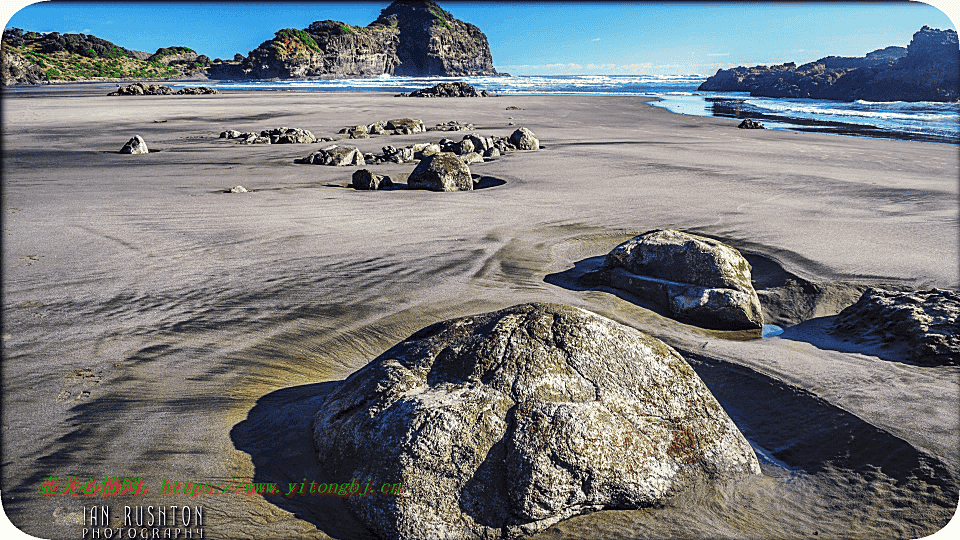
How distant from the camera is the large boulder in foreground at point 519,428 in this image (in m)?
2.05

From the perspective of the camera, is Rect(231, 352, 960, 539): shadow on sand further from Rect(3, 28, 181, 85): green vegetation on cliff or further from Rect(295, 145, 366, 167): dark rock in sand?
Rect(3, 28, 181, 85): green vegetation on cliff

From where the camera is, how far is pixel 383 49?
354 ft

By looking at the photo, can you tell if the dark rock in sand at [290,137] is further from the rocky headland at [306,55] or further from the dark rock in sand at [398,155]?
the rocky headland at [306,55]

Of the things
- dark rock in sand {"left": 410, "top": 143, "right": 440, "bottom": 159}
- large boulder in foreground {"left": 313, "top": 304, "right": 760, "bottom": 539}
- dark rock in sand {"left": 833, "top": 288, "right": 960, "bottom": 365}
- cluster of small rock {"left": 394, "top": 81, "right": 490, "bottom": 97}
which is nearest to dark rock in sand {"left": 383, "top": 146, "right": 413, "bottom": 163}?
dark rock in sand {"left": 410, "top": 143, "right": 440, "bottom": 159}

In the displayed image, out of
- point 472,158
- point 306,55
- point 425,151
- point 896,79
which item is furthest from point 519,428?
point 306,55

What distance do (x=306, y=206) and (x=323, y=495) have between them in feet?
17.0

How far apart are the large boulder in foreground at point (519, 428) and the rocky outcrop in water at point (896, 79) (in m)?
30.7

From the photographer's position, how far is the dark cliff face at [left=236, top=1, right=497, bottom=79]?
8319 centimetres

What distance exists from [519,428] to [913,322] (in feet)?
10.2

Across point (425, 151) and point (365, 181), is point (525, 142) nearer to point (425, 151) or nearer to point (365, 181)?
point (425, 151)

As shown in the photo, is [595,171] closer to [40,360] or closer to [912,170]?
[912,170]

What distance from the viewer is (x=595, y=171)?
9.57 m

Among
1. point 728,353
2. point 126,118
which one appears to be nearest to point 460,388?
point 728,353

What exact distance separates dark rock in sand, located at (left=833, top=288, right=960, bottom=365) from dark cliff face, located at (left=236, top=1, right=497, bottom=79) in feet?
295
